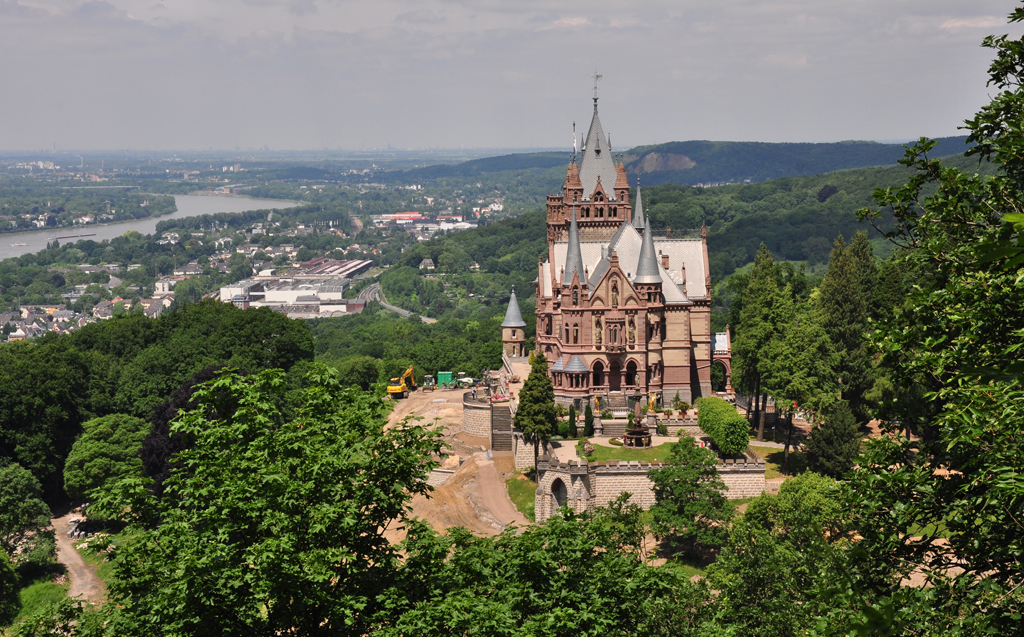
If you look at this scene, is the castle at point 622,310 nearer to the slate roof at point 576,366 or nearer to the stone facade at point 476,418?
the slate roof at point 576,366

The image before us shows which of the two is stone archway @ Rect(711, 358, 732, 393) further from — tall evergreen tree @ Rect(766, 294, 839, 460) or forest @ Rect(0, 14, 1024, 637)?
forest @ Rect(0, 14, 1024, 637)

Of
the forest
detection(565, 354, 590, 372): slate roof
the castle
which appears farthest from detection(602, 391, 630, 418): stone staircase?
the forest

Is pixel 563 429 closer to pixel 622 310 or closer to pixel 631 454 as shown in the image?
pixel 631 454

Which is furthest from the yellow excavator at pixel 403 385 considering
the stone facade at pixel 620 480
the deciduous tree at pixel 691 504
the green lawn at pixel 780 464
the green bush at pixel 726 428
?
the deciduous tree at pixel 691 504

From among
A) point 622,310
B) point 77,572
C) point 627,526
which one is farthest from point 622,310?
point 77,572

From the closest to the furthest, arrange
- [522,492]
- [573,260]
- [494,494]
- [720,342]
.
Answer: [522,492]
[494,494]
[573,260]
[720,342]

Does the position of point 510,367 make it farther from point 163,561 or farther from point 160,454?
point 163,561
